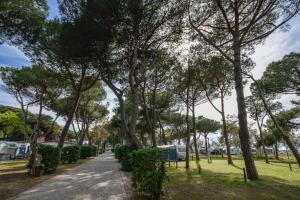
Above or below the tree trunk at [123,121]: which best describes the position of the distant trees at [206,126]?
above

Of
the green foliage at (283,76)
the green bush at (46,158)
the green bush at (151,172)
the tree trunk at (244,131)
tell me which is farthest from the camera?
the green foliage at (283,76)

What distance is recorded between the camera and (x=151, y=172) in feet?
18.4

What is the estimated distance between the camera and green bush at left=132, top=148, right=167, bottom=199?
5.54 m

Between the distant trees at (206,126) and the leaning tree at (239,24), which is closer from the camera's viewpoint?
the leaning tree at (239,24)

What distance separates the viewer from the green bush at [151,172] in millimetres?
5535

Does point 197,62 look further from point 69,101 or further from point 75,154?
point 69,101

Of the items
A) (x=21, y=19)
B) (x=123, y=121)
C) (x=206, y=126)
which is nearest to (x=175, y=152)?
(x=123, y=121)

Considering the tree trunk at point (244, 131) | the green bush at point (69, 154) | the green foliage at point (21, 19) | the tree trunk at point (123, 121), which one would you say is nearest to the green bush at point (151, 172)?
the tree trunk at point (244, 131)

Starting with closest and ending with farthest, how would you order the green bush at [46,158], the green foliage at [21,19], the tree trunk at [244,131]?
the tree trunk at [244,131], the green bush at [46,158], the green foliage at [21,19]

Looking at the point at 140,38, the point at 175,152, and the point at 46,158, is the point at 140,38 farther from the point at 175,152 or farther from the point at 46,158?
the point at 175,152

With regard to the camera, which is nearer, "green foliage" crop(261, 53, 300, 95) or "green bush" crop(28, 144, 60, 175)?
"green bush" crop(28, 144, 60, 175)

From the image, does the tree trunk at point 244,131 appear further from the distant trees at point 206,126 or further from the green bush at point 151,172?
the distant trees at point 206,126

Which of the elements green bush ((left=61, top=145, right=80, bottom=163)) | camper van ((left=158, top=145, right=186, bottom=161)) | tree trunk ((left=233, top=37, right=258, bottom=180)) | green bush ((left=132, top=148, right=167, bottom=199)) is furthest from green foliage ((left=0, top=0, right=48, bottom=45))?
camper van ((left=158, top=145, right=186, bottom=161))

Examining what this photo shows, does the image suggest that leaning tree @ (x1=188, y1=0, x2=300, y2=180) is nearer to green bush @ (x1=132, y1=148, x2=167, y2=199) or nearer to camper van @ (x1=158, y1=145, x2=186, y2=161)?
green bush @ (x1=132, y1=148, x2=167, y2=199)
